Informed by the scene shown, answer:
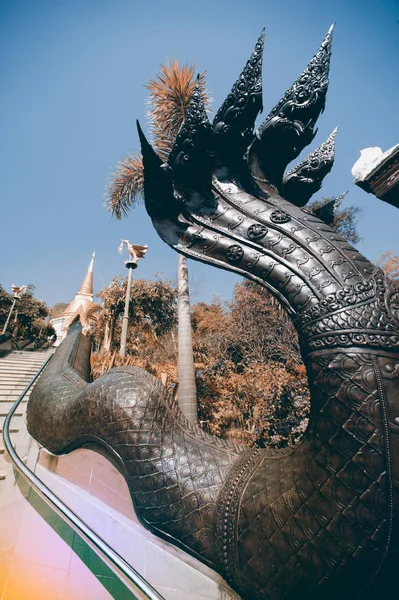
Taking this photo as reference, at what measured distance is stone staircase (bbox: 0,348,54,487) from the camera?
302 centimetres

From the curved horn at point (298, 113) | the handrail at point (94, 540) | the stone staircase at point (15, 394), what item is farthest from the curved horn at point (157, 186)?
the stone staircase at point (15, 394)

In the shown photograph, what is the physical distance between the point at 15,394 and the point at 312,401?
21.8 ft

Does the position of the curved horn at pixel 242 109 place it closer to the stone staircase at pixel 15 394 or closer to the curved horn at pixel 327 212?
the curved horn at pixel 327 212

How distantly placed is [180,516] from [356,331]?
116cm

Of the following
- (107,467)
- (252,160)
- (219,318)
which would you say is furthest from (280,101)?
(219,318)

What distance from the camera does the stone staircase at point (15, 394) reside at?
302cm

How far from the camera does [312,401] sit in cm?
112

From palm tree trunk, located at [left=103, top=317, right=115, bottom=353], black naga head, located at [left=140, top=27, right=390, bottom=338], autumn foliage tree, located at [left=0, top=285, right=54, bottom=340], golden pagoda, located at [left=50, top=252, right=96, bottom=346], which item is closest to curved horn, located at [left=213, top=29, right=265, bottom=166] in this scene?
black naga head, located at [left=140, top=27, right=390, bottom=338]

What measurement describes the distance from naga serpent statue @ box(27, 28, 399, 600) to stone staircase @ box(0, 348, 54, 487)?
184cm

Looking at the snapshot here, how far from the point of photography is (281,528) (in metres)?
1.06

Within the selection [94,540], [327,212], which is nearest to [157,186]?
[327,212]

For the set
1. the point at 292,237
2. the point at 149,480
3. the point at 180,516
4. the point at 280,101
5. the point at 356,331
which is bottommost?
the point at 180,516

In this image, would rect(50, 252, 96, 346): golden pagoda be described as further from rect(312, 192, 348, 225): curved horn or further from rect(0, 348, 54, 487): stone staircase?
rect(312, 192, 348, 225): curved horn

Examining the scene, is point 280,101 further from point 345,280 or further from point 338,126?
point 345,280
